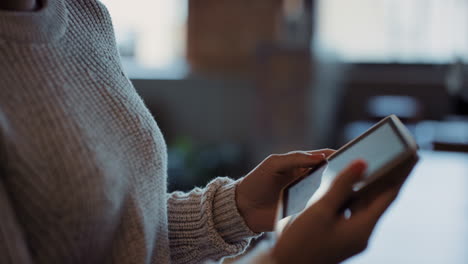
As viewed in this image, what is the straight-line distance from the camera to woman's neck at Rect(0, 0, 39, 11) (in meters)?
0.61

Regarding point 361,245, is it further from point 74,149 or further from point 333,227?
point 74,149

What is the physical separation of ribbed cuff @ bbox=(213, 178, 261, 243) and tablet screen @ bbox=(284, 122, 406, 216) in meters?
0.10

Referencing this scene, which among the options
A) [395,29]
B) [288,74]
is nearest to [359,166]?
[288,74]

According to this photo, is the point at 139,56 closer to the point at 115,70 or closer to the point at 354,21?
the point at 354,21

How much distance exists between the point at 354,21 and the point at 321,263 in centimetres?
550

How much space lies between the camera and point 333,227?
55cm

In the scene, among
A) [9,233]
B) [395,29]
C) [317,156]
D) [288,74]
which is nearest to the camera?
[9,233]

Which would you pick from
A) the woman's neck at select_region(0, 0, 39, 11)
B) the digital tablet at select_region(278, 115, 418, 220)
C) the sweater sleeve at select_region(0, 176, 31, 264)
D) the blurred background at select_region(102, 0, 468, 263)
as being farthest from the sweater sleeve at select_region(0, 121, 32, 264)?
the blurred background at select_region(102, 0, 468, 263)

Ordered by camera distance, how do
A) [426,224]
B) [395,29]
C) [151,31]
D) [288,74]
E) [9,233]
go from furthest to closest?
[395,29] < [151,31] < [288,74] < [426,224] < [9,233]

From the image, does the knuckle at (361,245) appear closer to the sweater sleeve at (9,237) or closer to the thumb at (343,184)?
the thumb at (343,184)

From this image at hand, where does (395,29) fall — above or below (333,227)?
below

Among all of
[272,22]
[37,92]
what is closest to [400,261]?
[37,92]

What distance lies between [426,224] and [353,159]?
Result: 1.09 m

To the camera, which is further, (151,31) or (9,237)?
(151,31)
